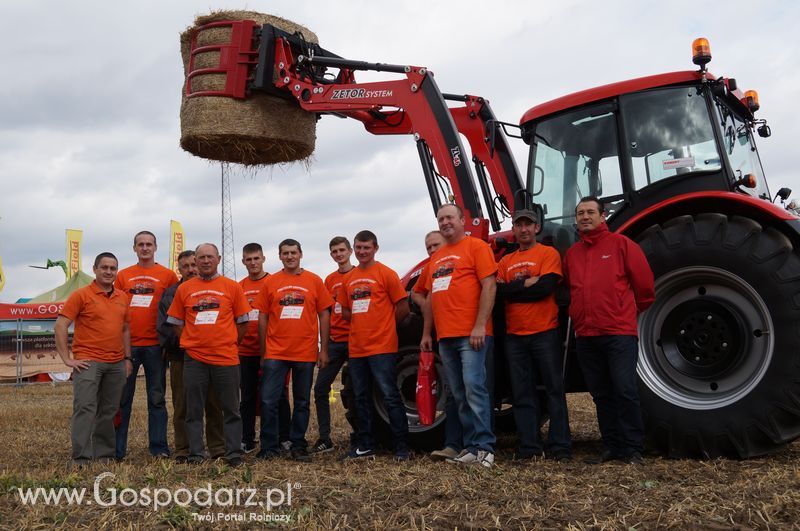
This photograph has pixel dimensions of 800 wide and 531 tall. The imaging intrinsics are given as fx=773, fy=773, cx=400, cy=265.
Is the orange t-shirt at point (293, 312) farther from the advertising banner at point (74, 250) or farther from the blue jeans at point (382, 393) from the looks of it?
the advertising banner at point (74, 250)

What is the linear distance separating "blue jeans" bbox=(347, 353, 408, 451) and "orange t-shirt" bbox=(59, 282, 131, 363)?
1879 millimetres

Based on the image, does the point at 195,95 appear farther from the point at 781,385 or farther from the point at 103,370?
the point at 781,385

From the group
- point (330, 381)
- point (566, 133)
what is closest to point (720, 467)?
point (566, 133)

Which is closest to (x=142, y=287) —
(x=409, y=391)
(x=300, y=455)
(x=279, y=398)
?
(x=279, y=398)

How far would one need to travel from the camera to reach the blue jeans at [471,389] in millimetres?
5289

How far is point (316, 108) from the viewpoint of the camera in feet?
24.4

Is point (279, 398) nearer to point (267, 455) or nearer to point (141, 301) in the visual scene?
point (267, 455)

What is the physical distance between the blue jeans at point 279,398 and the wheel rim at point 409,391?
632 millimetres

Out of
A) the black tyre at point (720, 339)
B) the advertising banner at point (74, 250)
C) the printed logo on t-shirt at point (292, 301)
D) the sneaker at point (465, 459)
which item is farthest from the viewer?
the advertising banner at point (74, 250)

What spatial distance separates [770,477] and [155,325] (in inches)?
184

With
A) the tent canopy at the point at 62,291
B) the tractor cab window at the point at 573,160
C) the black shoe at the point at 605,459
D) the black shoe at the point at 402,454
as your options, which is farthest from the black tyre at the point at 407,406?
the tent canopy at the point at 62,291

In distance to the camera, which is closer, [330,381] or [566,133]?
[566,133]

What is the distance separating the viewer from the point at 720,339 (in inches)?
199

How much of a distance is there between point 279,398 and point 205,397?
1.88 feet
